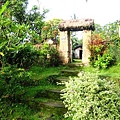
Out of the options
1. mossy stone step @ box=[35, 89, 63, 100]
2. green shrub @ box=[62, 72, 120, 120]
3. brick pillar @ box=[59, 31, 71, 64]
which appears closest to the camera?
green shrub @ box=[62, 72, 120, 120]

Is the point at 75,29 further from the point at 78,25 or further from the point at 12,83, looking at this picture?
the point at 12,83

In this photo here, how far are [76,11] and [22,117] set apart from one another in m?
22.7

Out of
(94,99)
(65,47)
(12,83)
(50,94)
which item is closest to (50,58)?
(65,47)

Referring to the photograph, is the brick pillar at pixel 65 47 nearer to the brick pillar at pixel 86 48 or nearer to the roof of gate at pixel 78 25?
the roof of gate at pixel 78 25

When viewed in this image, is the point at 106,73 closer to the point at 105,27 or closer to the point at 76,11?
the point at 76,11

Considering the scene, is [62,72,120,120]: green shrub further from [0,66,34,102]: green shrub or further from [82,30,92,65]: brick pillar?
[82,30,92,65]: brick pillar

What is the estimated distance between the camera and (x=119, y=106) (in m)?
4.25

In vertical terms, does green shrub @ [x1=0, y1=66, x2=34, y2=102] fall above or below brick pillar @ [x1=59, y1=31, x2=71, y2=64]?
below

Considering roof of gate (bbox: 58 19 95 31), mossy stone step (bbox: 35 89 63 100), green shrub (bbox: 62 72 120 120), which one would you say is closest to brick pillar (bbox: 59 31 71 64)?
roof of gate (bbox: 58 19 95 31)

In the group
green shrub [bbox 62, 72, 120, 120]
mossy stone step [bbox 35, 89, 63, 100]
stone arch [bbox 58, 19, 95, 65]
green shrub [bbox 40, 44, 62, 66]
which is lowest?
mossy stone step [bbox 35, 89, 63, 100]

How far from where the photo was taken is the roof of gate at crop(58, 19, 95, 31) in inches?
404

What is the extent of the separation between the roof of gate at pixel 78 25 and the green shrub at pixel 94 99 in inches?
242

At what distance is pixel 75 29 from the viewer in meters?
10.7

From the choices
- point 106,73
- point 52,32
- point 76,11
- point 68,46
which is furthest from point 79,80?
point 76,11
